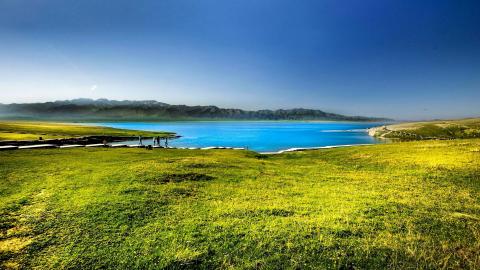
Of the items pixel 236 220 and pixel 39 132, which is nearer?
pixel 236 220

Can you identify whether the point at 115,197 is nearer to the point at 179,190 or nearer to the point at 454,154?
the point at 179,190

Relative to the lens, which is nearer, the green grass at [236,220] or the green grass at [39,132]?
the green grass at [236,220]

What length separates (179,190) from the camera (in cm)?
1922

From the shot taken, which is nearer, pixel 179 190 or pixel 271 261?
pixel 271 261

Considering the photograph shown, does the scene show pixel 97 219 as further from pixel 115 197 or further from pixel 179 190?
pixel 179 190

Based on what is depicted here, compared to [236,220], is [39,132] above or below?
below

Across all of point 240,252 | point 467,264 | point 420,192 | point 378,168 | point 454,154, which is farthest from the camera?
point 454,154

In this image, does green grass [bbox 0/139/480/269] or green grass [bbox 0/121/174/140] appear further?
green grass [bbox 0/121/174/140]

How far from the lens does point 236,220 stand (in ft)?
45.4

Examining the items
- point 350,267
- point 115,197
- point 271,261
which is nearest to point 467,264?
point 350,267

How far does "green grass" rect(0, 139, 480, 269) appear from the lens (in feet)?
35.0

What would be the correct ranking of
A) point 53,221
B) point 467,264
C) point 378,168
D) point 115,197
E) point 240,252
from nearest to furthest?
point 467,264 → point 240,252 → point 53,221 → point 115,197 → point 378,168

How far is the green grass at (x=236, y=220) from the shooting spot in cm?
1066

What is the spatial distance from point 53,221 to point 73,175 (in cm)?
1061
